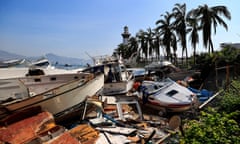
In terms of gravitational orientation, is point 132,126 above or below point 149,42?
below

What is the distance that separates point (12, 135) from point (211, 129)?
5355 millimetres

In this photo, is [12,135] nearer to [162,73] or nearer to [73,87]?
[73,87]

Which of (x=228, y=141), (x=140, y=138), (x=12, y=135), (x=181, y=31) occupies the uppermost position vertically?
(x=181, y=31)

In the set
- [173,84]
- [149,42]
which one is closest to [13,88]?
[173,84]

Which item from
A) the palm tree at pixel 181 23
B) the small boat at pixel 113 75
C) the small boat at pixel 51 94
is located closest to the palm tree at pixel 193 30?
the palm tree at pixel 181 23

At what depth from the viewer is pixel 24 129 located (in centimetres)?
598

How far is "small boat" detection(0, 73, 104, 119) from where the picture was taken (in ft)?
22.0

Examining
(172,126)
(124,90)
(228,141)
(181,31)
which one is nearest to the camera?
(228,141)

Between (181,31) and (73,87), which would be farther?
(181,31)

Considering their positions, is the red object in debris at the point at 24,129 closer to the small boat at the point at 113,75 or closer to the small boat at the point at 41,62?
the small boat at the point at 113,75

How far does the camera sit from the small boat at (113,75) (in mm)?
14812

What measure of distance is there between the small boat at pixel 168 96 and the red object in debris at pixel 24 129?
628 cm

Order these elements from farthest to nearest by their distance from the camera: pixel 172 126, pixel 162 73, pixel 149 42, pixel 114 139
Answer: pixel 149 42
pixel 162 73
pixel 172 126
pixel 114 139

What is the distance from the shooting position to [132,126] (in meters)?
7.83
